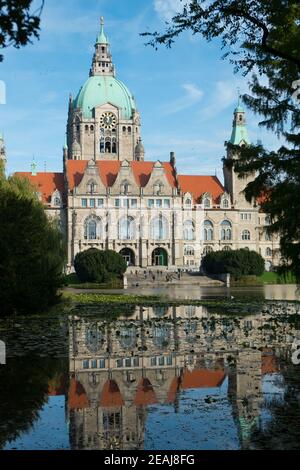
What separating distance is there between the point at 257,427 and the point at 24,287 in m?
15.1

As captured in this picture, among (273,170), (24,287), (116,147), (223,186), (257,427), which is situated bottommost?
(257,427)

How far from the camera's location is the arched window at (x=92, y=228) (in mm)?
88562

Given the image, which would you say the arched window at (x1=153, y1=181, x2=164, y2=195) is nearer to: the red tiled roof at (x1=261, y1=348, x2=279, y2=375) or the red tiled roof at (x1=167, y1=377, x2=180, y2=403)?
the red tiled roof at (x1=261, y1=348, x2=279, y2=375)

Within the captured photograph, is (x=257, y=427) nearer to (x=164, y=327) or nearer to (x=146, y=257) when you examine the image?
(x=164, y=327)

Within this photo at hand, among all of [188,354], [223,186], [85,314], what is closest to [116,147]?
[223,186]

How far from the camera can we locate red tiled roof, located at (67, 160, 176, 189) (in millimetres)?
90938

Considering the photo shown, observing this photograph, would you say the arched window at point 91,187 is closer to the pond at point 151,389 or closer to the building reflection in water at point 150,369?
the building reflection in water at point 150,369

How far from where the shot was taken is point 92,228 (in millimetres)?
88812

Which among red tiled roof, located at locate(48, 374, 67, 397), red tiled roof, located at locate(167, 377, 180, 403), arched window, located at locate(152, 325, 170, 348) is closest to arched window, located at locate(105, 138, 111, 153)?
arched window, located at locate(152, 325, 170, 348)

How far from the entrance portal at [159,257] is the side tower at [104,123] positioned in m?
21.1

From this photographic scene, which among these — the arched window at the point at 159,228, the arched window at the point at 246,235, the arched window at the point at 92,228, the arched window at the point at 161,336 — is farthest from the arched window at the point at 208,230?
the arched window at the point at 161,336

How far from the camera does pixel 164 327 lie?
706 inches

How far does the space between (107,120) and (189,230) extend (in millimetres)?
27695

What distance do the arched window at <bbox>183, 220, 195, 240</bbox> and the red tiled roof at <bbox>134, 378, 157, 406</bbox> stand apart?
8250 cm
